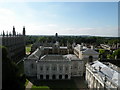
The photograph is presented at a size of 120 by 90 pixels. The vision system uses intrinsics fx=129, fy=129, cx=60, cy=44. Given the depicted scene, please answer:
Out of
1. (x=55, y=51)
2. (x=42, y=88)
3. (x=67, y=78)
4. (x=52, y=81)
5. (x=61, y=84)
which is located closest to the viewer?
(x=42, y=88)

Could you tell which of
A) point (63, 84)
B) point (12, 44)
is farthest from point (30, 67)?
point (12, 44)

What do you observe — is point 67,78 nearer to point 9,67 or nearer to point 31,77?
point 31,77

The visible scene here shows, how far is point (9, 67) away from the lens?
17.2 meters

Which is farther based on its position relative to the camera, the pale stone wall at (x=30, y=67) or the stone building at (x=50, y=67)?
the pale stone wall at (x=30, y=67)

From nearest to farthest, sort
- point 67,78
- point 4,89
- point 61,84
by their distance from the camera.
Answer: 1. point 4,89
2. point 61,84
3. point 67,78

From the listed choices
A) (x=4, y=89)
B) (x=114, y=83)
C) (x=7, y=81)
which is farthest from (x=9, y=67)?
(x=114, y=83)

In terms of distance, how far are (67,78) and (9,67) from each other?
61.3ft

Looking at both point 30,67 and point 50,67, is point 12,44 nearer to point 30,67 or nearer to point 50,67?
point 30,67

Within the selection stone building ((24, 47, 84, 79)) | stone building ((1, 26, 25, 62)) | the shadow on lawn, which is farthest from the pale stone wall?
stone building ((1, 26, 25, 62))

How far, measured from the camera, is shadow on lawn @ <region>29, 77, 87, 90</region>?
27.1m

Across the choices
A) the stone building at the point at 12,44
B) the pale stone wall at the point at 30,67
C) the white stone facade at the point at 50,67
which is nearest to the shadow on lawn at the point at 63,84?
the white stone facade at the point at 50,67

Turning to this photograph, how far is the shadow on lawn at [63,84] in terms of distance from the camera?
27069mm

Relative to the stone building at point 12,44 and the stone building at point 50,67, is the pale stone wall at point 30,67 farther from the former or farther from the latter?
the stone building at point 12,44

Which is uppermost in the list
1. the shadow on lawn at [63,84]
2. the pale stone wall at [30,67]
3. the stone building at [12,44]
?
the stone building at [12,44]
